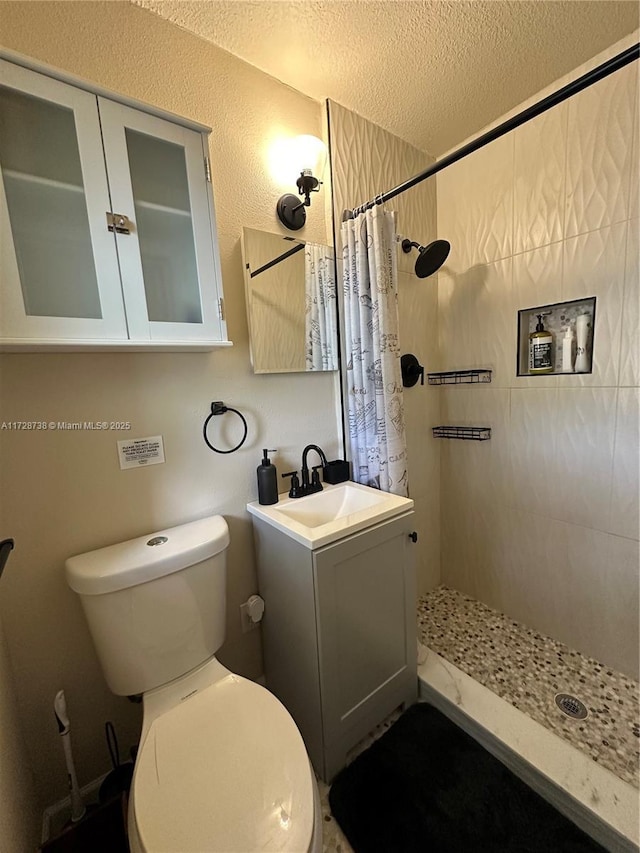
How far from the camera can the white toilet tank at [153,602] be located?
38.3 inches

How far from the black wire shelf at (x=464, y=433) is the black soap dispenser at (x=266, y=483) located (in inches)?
44.6

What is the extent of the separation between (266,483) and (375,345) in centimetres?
74

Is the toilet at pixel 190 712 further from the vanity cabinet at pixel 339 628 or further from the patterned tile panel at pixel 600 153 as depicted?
the patterned tile panel at pixel 600 153

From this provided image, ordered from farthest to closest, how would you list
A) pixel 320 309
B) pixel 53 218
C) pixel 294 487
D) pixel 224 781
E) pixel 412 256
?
pixel 412 256 → pixel 320 309 → pixel 294 487 → pixel 53 218 → pixel 224 781

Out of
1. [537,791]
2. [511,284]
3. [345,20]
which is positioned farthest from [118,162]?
[537,791]

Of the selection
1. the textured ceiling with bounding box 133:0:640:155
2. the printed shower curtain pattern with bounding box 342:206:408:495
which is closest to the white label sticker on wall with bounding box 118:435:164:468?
the printed shower curtain pattern with bounding box 342:206:408:495

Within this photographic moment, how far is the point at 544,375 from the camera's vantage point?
1622 mm

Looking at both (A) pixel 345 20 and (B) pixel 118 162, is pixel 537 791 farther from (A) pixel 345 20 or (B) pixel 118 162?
(A) pixel 345 20

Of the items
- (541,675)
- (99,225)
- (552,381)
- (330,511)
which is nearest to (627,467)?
(552,381)

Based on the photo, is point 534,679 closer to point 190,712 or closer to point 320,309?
point 190,712

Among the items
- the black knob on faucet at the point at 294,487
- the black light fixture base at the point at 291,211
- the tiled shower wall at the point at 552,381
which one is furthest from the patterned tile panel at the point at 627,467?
the black light fixture base at the point at 291,211

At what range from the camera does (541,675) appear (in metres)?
1.50

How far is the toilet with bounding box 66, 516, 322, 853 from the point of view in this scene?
2.31 feet

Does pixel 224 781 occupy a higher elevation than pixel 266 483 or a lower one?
lower
